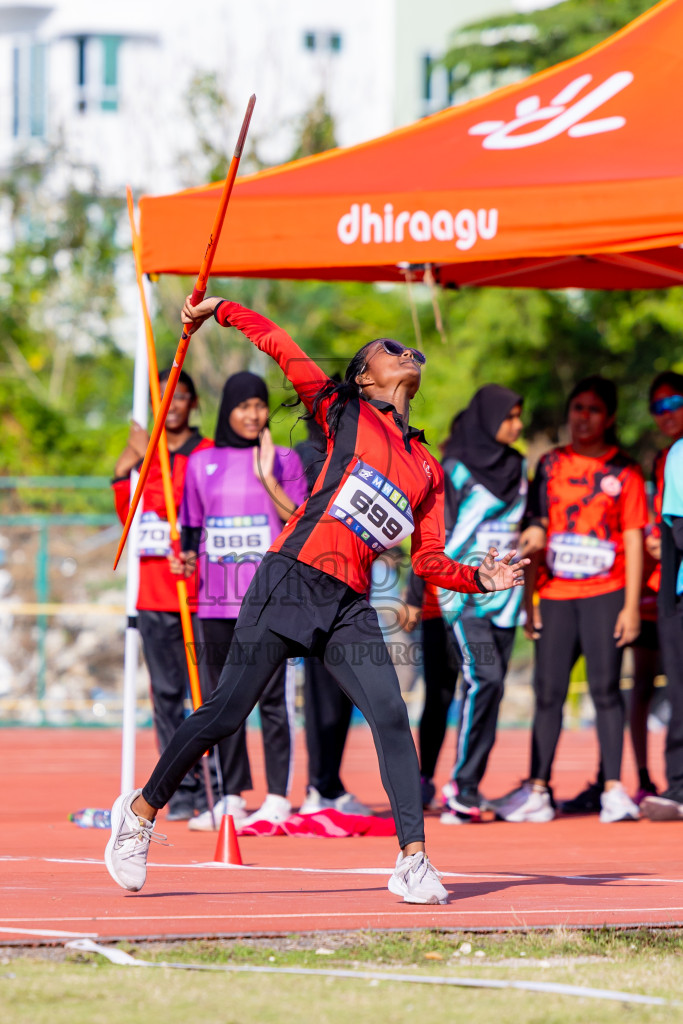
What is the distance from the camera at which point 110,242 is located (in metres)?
27.6

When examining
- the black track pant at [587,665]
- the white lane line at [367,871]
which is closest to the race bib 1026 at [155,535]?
the white lane line at [367,871]

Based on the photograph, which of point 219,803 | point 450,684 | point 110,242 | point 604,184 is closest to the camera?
point 604,184

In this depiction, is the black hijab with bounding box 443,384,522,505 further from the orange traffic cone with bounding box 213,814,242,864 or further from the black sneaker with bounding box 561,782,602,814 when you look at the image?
the orange traffic cone with bounding box 213,814,242,864

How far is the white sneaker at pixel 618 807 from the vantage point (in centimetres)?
784

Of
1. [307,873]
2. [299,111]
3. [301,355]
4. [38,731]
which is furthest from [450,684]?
Result: [299,111]

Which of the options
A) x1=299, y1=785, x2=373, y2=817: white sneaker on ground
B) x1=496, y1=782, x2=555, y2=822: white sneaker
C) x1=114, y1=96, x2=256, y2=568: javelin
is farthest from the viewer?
x1=496, y1=782, x2=555, y2=822: white sneaker

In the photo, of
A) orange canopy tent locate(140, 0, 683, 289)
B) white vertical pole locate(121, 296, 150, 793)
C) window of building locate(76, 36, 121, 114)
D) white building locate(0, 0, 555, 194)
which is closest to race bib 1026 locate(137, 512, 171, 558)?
white vertical pole locate(121, 296, 150, 793)

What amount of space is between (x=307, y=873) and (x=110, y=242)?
2284 centimetres

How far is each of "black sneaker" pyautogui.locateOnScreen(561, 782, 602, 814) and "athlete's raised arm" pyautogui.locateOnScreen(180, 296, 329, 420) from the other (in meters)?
4.02

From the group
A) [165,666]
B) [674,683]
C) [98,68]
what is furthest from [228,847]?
[98,68]

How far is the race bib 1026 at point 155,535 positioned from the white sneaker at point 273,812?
4.38ft

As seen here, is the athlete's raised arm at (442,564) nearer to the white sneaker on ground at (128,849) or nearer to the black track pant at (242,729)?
the white sneaker on ground at (128,849)

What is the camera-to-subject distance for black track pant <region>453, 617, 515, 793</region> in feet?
25.7

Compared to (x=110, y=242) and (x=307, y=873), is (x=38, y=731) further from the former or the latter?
(x=110, y=242)
